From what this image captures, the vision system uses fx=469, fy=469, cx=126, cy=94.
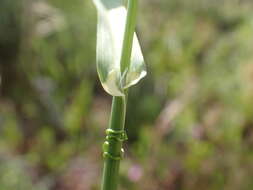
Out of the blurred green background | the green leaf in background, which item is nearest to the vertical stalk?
the green leaf in background

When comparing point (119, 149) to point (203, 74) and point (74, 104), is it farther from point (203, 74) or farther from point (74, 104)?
point (203, 74)

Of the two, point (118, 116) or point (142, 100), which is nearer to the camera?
point (118, 116)

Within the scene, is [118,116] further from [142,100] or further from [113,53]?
[142,100]

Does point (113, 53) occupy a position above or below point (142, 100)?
above

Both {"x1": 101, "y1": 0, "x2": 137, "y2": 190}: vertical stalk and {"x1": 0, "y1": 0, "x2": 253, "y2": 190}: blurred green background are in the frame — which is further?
{"x1": 0, "y1": 0, "x2": 253, "y2": 190}: blurred green background

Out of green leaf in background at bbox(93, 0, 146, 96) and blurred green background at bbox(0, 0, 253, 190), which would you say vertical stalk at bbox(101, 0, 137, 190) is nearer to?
green leaf in background at bbox(93, 0, 146, 96)

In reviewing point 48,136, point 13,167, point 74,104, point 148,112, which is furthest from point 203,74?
point 13,167

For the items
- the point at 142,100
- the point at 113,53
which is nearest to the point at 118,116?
the point at 113,53
